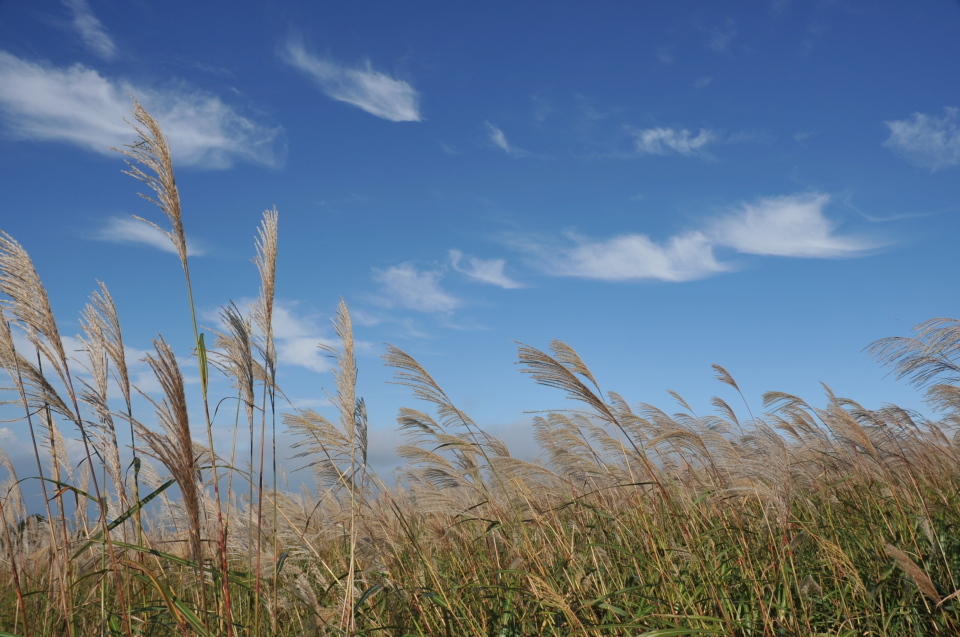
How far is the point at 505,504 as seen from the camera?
15.4 feet

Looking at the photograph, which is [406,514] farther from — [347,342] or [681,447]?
[347,342]

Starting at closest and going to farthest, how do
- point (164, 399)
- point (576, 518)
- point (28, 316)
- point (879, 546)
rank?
1. point (164, 399)
2. point (28, 316)
3. point (879, 546)
4. point (576, 518)

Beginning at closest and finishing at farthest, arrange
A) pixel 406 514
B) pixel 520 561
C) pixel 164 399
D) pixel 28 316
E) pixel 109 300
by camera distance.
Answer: pixel 164 399 → pixel 28 316 → pixel 109 300 → pixel 520 561 → pixel 406 514

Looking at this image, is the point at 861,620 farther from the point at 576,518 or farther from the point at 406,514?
the point at 406,514

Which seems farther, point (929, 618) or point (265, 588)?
point (265, 588)

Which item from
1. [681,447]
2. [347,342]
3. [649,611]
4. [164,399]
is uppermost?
[347,342]

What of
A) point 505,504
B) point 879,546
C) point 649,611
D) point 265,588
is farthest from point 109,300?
point 879,546

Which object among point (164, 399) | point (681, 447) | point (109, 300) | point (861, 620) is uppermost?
point (109, 300)

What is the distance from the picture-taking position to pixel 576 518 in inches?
181

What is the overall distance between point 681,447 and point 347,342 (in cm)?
307

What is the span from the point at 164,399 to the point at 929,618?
3.56 m

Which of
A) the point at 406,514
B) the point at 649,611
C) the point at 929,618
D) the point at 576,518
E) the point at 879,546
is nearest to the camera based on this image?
the point at 649,611

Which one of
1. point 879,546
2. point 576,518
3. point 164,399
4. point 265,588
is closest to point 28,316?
point 164,399

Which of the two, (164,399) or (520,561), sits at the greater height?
(164,399)
